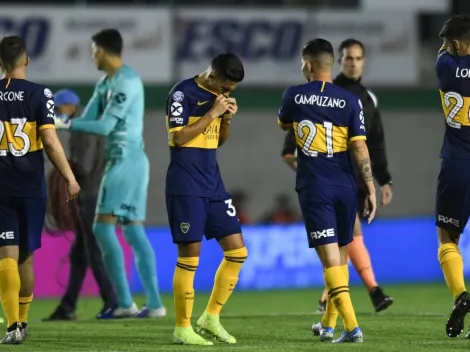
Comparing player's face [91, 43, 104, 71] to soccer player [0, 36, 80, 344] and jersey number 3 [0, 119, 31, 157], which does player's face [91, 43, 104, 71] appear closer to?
soccer player [0, 36, 80, 344]

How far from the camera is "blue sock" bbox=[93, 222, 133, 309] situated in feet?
37.8

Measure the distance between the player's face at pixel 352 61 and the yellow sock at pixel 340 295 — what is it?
9.95ft

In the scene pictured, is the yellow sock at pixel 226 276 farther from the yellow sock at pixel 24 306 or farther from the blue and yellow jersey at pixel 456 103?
the blue and yellow jersey at pixel 456 103

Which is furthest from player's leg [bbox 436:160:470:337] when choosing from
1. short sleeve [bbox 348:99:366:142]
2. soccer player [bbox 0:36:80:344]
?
soccer player [bbox 0:36:80:344]

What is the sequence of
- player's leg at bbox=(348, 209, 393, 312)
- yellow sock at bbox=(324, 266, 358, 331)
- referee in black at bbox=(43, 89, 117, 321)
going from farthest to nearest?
referee in black at bbox=(43, 89, 117, 321) → player's leg at bbox=(348, 209, 393, 312) → yellow sock at bbox=(324, 266, 358, 331)

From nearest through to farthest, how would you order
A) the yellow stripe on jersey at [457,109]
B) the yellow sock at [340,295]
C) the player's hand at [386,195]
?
1. the yellow sock at [340,295]
2. the yellow stripe on jersey at [457,109]
3. the player's hand at [386,195]

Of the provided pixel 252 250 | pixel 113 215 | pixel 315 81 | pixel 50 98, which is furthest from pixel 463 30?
pixel 252 250

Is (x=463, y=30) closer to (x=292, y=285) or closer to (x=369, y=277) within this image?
(x=369, y=277)

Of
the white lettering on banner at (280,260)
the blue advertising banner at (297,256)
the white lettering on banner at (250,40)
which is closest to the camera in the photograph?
the blue advertising banner at (297,256)

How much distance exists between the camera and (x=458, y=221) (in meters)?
9.12

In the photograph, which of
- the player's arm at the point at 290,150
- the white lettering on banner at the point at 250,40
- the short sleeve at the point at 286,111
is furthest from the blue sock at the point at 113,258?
the white lettering on banner at the point at 250,40

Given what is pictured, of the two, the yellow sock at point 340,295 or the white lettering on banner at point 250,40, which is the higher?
the white lettering on banner at point 250,40

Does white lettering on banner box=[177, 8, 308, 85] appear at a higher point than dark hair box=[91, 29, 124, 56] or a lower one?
higher

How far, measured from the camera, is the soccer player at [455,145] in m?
9.06
